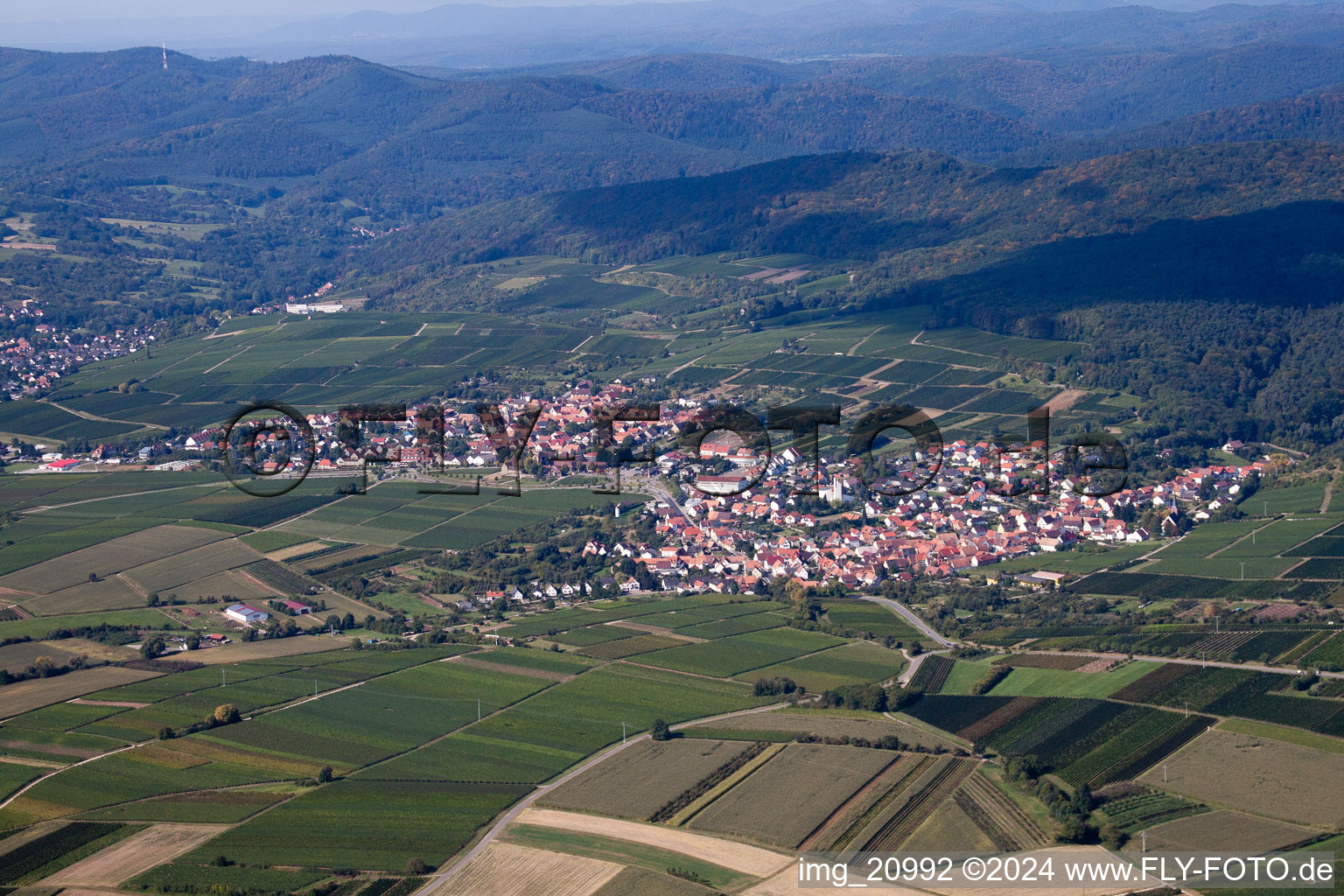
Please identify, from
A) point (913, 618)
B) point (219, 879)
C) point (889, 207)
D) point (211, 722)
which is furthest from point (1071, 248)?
point (219, 879)

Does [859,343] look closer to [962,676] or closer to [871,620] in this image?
[871,620]

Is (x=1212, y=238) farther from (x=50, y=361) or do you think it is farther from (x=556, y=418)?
(x=50, y=361)

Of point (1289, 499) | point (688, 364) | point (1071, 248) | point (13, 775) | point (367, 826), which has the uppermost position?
point (1071, 248)

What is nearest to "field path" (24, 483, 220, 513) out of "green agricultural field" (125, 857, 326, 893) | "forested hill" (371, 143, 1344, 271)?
"green agricultural field" (125, 857, 326, 893)

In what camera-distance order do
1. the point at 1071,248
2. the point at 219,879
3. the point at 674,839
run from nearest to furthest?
the point at 219,879
the point at 674,839
the point at 1071,248

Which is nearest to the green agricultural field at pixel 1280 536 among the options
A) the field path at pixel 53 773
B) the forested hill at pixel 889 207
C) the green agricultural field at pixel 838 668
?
the green agricultural field at pixel 838 668

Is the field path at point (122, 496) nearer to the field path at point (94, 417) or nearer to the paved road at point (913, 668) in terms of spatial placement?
the field path at point (94, 417)
